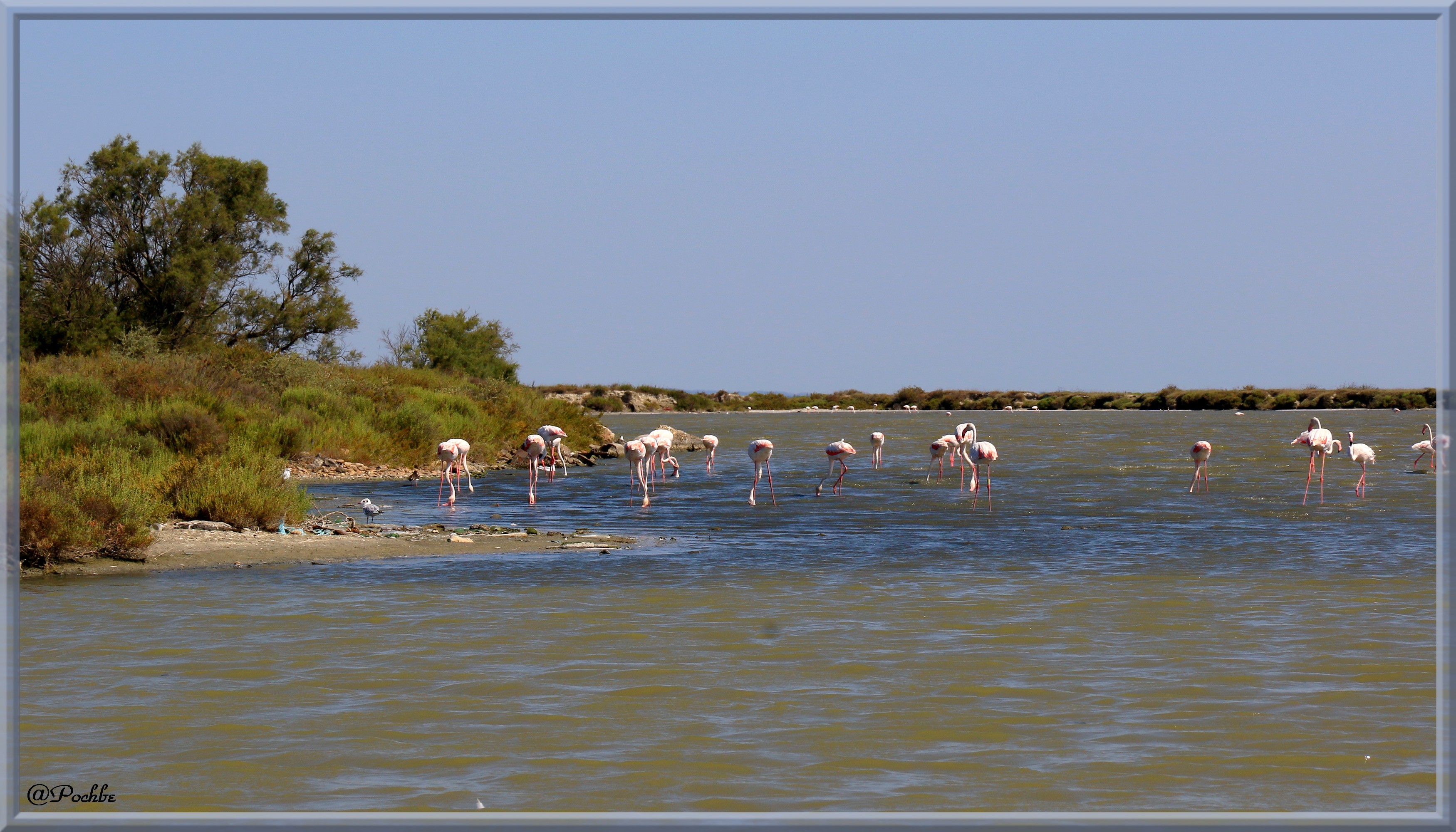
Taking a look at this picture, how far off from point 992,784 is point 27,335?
34.1m

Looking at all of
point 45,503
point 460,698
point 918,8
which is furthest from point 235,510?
point 918,8

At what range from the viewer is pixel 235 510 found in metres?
15.5

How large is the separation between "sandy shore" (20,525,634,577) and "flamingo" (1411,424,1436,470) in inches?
722

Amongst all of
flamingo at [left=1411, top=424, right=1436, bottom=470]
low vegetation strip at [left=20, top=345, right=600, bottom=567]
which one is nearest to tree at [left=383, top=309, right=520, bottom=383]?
low vegetation strip at [left=20, top=345, right=600, bottom=567]

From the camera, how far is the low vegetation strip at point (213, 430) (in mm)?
13203

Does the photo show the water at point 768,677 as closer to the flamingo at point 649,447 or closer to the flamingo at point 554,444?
the flamingo at point 649,447

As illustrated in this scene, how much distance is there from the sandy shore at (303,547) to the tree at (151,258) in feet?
75.1

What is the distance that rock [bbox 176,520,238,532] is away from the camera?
1501 cm

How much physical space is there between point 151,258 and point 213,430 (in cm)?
1785

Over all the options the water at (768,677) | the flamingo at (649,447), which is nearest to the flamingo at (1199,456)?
the water at (768,677)

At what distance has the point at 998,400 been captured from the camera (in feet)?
292

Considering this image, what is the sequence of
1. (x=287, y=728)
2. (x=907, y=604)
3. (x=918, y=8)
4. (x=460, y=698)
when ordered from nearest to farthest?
(x=918, y=8) → (x=287, y=728) → (x=460, y=698) → (x=907, y=604)

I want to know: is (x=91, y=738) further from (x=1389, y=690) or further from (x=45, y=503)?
(x=1389, y=690)
